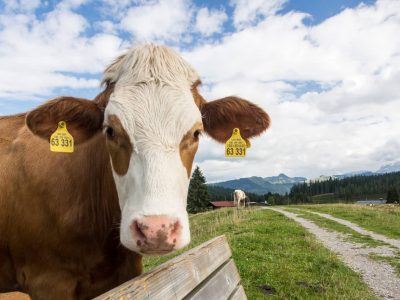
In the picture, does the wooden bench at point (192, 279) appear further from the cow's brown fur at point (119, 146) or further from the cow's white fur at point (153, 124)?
the cow's brown fur at point (119, 146)

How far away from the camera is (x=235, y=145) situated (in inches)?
187

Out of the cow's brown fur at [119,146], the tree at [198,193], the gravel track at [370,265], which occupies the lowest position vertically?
the gravel track at [370,265]

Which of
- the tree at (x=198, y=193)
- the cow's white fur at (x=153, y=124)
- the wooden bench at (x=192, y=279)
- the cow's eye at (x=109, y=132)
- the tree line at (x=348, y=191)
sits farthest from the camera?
the tree line at (x=348, y=191)

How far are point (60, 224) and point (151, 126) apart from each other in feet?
5.17

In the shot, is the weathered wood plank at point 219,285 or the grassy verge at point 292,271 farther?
the grassy verge at point 292,271

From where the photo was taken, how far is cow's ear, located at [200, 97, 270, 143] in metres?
4.47

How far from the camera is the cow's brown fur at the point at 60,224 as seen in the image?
4.03 meters

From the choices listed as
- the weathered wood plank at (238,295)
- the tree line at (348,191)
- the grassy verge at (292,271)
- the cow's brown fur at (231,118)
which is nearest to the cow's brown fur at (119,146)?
the cow's brown fur at (231,118)

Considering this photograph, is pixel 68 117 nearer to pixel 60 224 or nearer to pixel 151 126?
pixel 60 224

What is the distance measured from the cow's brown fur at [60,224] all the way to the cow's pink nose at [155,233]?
1.38 meters

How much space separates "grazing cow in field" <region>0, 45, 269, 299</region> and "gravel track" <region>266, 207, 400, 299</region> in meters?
5.78

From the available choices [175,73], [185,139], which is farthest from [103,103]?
[185,139]

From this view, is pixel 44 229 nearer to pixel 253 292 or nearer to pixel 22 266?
pixel 22 266

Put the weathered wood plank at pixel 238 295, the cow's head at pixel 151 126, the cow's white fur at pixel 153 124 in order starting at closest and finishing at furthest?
1. the cow's head at pixel 151 126
2. the cow's white fur at pixel 153 124
3. the weathered wood plank at pixel 238 295
